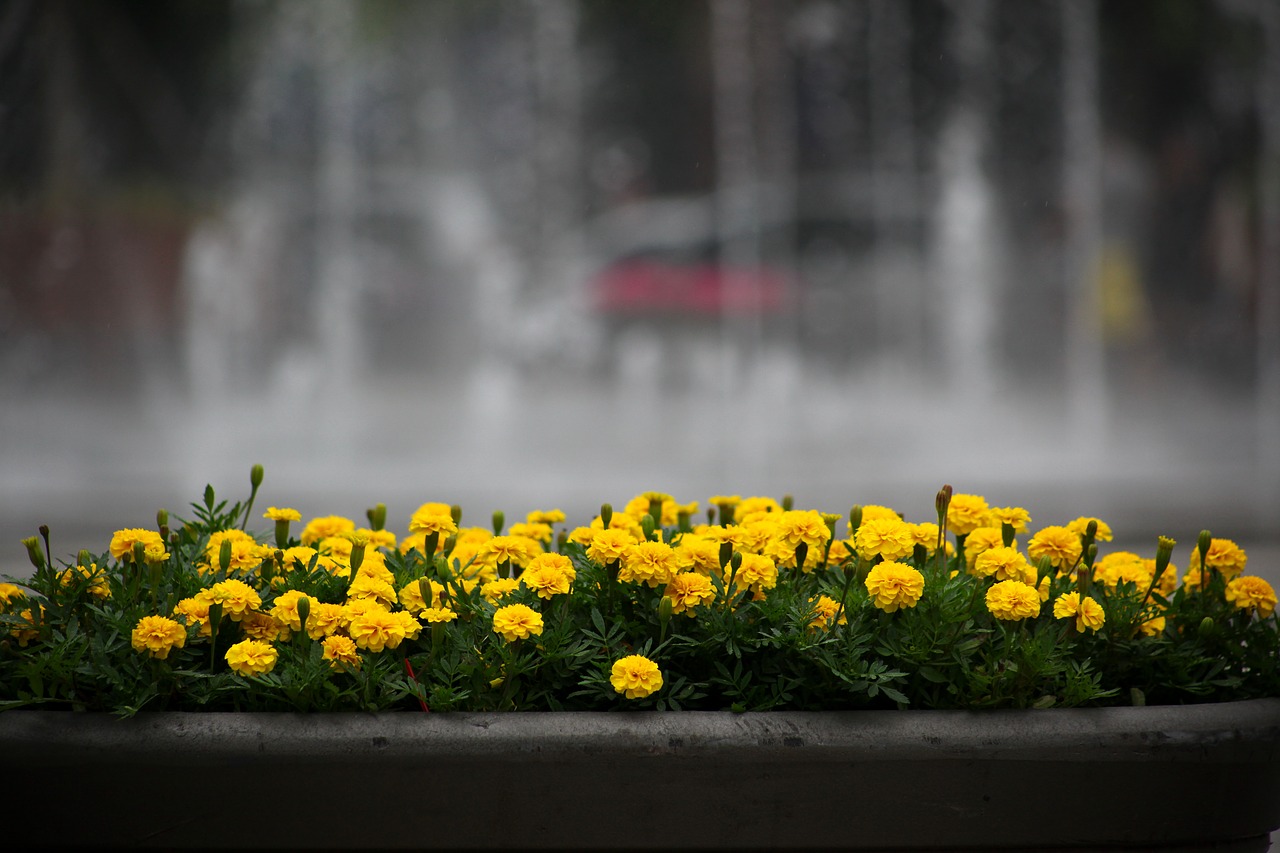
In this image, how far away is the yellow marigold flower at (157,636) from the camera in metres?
1.36

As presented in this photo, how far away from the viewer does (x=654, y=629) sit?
1.47 m

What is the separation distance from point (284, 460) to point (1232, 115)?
827 cm

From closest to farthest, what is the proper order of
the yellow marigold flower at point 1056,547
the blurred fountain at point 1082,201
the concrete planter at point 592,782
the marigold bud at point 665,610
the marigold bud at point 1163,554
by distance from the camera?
1. the concrete planter at point 592,782
2. the marigold bud at point 665,610
3. the marigold bud at point 1163,554
4. the yellow marigold flower at point 1056,547
5. the blurred fountain at point 1082,201

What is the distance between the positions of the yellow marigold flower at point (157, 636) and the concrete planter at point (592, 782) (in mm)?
75

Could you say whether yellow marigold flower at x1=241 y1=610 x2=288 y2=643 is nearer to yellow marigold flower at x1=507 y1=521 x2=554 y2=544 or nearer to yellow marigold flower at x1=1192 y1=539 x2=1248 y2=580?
yellow marigold flower at x1=507 y1=521 x2=554 y2=544

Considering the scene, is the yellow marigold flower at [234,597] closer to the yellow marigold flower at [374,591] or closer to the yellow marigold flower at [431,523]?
the yellow marigold flower at [374,591]

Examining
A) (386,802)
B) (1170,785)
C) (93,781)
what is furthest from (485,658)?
(1170,785)

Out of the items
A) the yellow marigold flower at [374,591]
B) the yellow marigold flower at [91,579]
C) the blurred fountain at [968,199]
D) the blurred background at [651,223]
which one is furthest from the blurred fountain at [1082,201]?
the yellow marigold flower at [91,579]

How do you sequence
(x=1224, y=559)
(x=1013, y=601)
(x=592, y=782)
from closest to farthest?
(x=592, y=782) → (x=1013, y=601) → (x=1224, y=559)

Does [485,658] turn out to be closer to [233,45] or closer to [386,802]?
[386,802]

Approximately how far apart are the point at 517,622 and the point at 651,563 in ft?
0.54

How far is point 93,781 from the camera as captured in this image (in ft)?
4.27

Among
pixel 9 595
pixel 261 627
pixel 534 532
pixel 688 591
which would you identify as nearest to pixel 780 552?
pixel 688 591

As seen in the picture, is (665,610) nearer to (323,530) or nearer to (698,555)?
(698,555)
